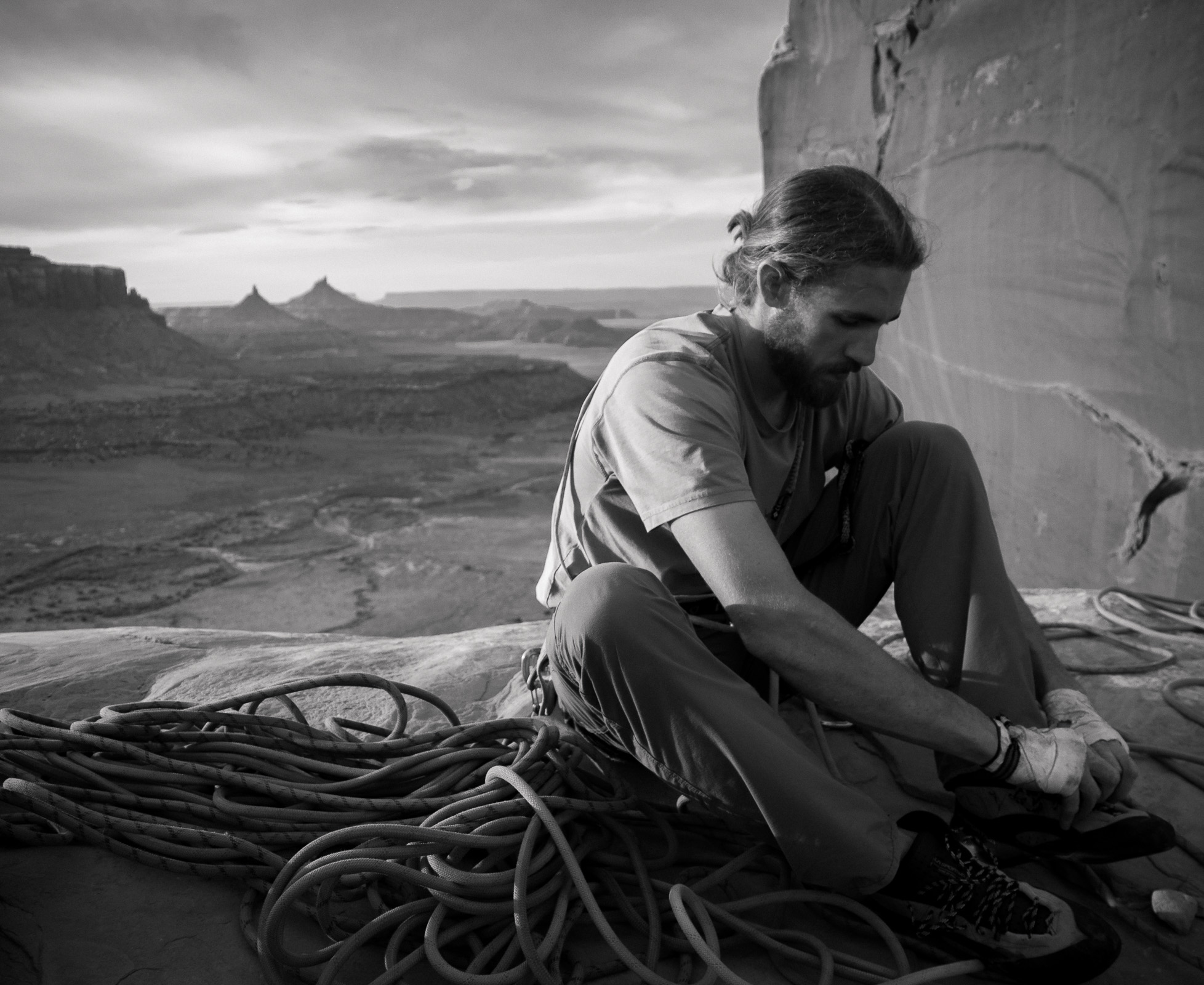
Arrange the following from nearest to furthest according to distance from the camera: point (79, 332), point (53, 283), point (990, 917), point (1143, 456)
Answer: point (990, 917) → point (1143, 456) → point (79, 332) → point (53, 283)

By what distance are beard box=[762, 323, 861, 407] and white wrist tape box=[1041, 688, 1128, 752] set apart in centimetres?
59

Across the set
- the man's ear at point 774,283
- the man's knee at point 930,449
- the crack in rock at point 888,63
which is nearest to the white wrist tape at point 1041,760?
the man's knee at point 930,449

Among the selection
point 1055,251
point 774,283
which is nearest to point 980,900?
point 774,283

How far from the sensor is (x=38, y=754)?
141cm

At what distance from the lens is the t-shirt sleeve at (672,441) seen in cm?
129

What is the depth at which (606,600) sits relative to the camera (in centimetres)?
124

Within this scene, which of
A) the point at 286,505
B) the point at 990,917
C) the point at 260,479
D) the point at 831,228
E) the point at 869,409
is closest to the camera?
the point at 990,917

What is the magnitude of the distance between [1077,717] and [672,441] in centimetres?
74

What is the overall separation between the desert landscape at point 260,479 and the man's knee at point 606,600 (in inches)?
195

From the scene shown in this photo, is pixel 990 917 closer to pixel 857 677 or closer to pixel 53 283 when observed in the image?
pixel 857 677

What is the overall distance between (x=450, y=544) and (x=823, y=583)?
7057 millimetres

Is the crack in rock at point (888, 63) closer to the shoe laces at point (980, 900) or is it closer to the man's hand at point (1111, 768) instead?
the man's hand at point (1111, 768)

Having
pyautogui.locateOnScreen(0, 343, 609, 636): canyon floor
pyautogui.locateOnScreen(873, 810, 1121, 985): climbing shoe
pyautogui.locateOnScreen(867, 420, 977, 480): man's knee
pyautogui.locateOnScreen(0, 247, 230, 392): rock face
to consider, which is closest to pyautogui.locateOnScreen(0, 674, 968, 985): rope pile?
pyautogui.locateOnScreen(873, 810, 1121, 985): climbing shoe

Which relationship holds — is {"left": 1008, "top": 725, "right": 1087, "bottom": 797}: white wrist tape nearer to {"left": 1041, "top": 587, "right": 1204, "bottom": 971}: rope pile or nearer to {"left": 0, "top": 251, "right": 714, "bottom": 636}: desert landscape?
{"left": 1041, "top": 587, "right": 1204, "bottom": 971}: rope pile
